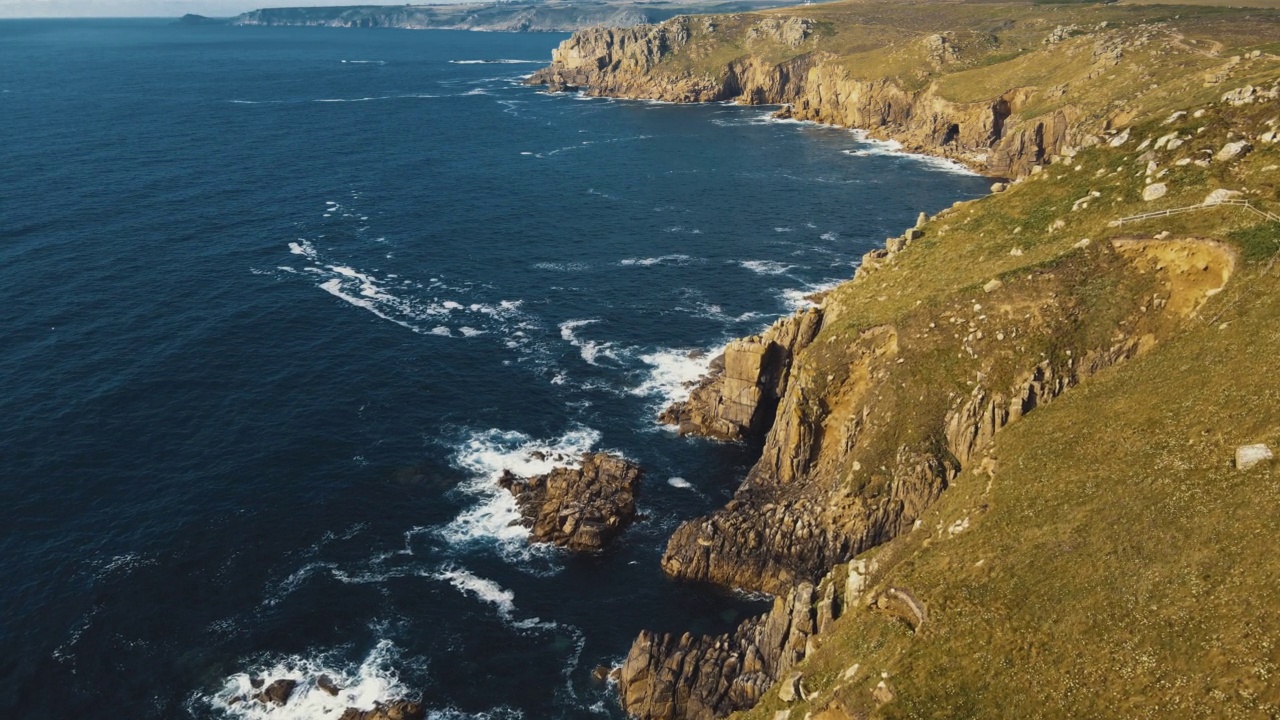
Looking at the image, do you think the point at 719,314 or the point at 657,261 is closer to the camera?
the point at 719,314

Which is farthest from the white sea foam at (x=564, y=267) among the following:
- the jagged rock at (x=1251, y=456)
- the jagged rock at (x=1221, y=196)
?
the jagged rock at (x=1251, y=456)

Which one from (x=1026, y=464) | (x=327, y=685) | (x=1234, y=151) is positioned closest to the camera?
(x=1026, y=464)

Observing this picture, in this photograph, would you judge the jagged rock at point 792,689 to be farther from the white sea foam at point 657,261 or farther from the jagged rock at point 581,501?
the white sea foam at point 657,261

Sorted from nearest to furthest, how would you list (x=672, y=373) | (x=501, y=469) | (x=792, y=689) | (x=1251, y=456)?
(x=1251, y=456), (x=792, y=689), (x=501, y=469), (x=672, y=373)

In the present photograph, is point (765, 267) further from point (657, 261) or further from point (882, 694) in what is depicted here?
point (882, 694)

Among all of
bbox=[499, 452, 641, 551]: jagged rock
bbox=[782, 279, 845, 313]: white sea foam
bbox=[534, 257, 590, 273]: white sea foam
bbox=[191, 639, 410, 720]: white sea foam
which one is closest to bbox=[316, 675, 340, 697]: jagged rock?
bbox=[191, 639, 410, 720]: white sea foam

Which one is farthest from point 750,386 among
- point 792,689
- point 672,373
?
point 792,689
